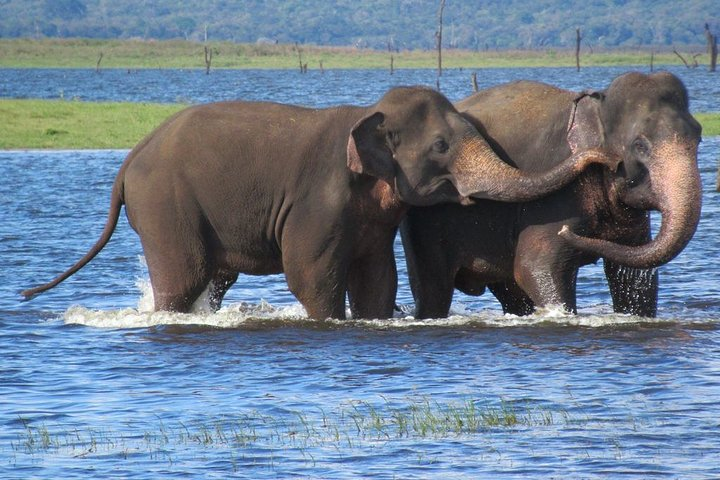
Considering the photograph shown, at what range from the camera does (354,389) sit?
407 inches

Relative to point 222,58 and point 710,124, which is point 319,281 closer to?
point 710,124

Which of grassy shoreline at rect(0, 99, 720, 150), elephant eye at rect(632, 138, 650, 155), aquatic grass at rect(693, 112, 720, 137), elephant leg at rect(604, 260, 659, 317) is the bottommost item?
aquatic grass at rect(693, 112, 720, 137)

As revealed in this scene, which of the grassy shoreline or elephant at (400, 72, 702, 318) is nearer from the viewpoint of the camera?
elephant at (400, 72, 702, 318)

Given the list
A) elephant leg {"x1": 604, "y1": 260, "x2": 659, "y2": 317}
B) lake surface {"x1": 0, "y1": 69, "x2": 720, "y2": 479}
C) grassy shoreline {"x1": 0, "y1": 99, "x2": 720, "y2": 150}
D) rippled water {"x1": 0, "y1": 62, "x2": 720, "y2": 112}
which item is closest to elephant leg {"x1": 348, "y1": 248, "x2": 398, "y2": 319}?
lake surface {"x1": 0, "y1": 69, "x2": 720, "y2": 479}

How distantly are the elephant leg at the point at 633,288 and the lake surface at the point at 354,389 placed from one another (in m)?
0.16

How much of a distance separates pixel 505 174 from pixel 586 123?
0.72 metres

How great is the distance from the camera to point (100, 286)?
16125 millimetres

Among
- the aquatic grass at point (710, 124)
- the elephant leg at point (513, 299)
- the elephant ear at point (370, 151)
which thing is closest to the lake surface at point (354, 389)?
the elephant leg at point (513, 299)

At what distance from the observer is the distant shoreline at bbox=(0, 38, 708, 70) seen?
5320 inches

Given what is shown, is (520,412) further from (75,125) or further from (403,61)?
(403,61)

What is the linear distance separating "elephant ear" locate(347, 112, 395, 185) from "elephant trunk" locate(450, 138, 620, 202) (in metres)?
0.51

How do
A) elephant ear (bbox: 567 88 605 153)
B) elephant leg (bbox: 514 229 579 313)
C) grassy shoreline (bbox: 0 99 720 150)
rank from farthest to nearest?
1. grassy shoreline (bbox: 0 99 720 150)
2. elephant leg (bbox: 514 229 579 313)
3. elephant ear (bbox: 567 88 605 153)

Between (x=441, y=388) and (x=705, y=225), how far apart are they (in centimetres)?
1044

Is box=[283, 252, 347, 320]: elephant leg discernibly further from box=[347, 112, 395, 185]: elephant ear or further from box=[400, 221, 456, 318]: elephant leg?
box=[347, 112, 395, 185]: elephant ear
